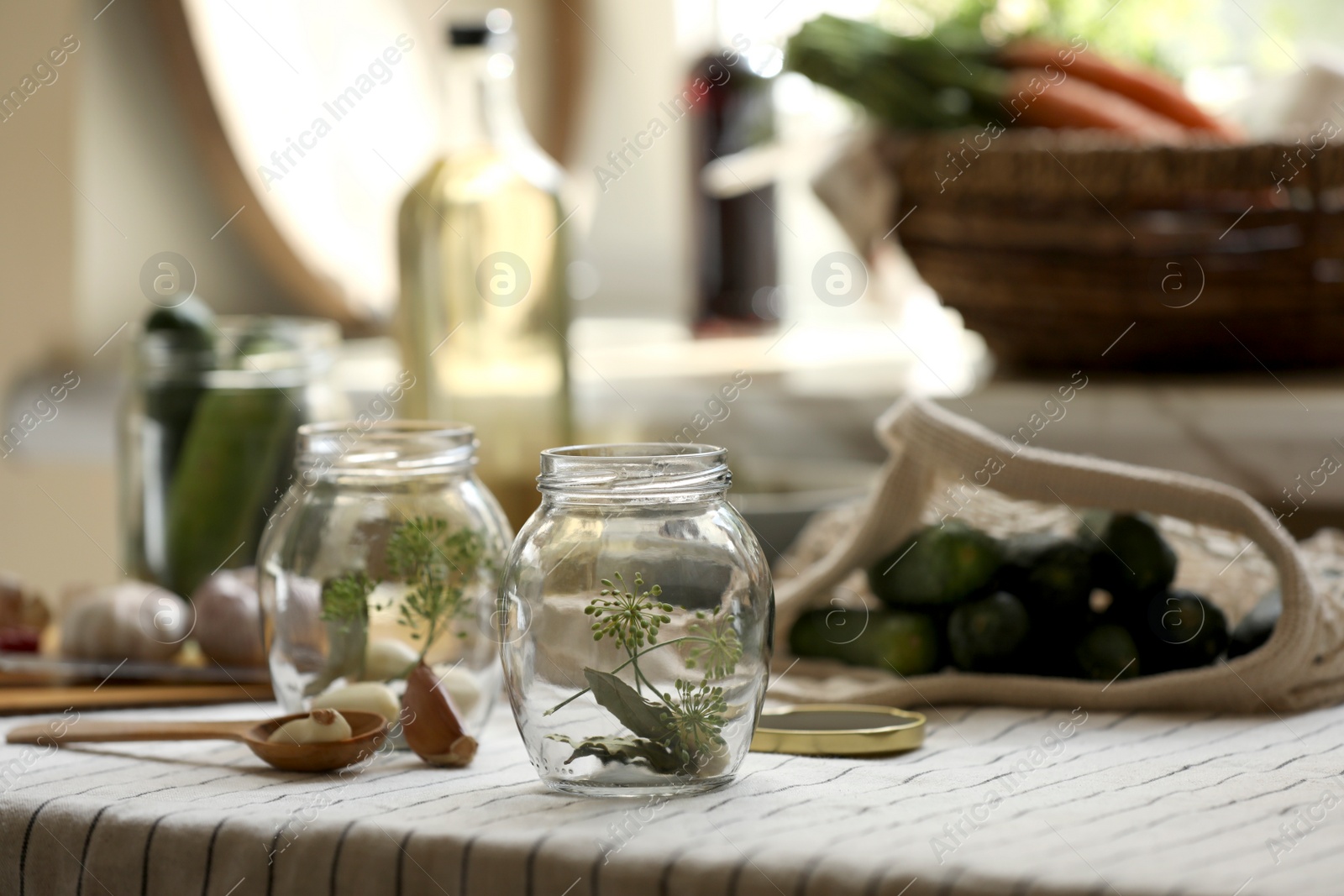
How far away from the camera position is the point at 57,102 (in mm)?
1601

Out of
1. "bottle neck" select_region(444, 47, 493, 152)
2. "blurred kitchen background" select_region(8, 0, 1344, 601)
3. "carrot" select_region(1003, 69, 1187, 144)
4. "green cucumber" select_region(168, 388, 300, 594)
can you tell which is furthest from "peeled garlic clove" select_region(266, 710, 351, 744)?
"carrot" select_region(1003, 69, 1187, 144)

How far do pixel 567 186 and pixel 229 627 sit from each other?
70 centimetres

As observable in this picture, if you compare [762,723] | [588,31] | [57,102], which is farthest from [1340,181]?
[57,102]

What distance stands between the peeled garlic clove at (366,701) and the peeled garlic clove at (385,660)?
0.02 metres

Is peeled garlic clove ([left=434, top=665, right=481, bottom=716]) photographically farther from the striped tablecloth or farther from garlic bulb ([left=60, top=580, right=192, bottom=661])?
garlic bulb ([left=60, top=580, right=192, bottom=661])

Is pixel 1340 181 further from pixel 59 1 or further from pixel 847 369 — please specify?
pixel 59 1

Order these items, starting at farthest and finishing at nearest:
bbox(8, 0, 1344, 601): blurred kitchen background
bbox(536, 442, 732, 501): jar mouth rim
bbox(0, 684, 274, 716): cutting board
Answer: bbox(8, 0, 1344, 601): blurred kitchen background
bbox(0, 684, 274, 716): cutting board
bbox(536, 442, 732, 501): jar mouth rim

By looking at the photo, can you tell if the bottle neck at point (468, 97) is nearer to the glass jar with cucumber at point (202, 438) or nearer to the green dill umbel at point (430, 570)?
the glass jar with cucumber at point (202, 438)

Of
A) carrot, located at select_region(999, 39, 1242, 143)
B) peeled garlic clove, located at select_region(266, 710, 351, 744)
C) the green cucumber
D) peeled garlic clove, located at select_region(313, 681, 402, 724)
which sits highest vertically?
carrot, located at select_region(999, 39, 1242, 143)

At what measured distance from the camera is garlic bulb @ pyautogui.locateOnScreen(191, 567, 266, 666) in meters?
0.81

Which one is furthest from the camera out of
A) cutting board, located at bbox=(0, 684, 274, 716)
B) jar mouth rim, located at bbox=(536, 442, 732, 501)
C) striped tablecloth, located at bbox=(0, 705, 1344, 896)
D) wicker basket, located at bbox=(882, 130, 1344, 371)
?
wicker basket, located at bbox=(882, 130, 1344, 371)

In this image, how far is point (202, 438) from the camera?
2.94ft

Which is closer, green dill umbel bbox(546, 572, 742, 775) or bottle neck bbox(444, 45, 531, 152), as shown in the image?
green dill umbel bbox(546, 572, 742, 775)

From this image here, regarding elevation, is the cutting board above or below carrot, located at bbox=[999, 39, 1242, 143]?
below
